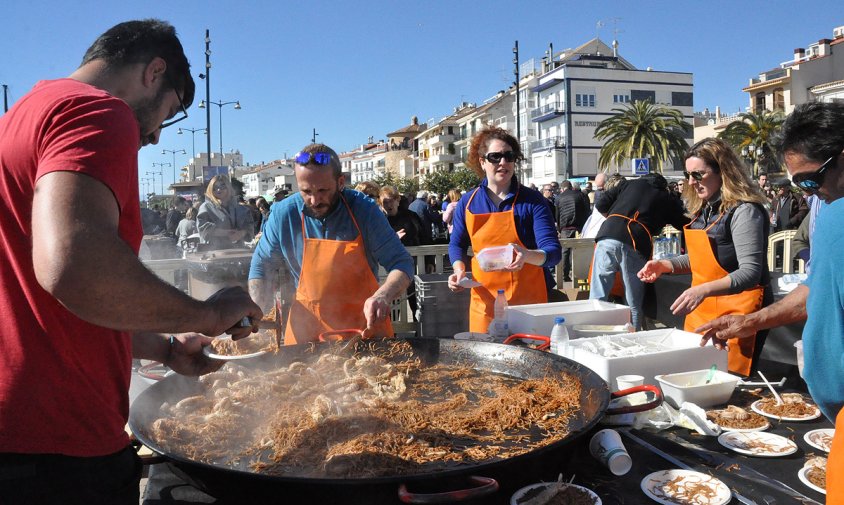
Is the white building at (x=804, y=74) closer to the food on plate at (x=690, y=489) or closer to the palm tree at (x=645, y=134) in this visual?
the palm tree at (x=645, y=134)

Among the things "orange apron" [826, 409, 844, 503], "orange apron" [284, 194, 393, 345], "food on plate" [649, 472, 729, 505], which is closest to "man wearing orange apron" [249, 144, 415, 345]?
"orange apron" [284, 194, 393, 345]

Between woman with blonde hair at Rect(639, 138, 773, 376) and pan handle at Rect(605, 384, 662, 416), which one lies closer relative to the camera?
pan handle at Rect(605, 384, 662, 416)

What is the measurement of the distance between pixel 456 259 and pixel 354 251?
115 centimetres

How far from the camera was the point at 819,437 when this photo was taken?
74.9 inches

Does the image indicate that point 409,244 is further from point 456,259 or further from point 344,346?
point 344,346

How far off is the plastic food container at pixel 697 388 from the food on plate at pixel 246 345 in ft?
5.65

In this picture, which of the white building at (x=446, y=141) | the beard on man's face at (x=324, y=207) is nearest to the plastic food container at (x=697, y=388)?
the beard on man's face at (x=324, y=207)

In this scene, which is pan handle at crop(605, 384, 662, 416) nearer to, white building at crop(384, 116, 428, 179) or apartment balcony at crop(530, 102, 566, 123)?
apartment balcony at crop(530, 102, 566, 123)

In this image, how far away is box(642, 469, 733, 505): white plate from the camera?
151 centimetres

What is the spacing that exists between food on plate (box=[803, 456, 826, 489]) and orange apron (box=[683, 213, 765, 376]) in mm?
1637

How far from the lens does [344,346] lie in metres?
2.93

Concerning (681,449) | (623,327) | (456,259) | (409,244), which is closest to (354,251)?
(456,259)

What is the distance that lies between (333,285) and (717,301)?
2409 mm

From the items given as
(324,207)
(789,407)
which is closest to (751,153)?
(324,207)
